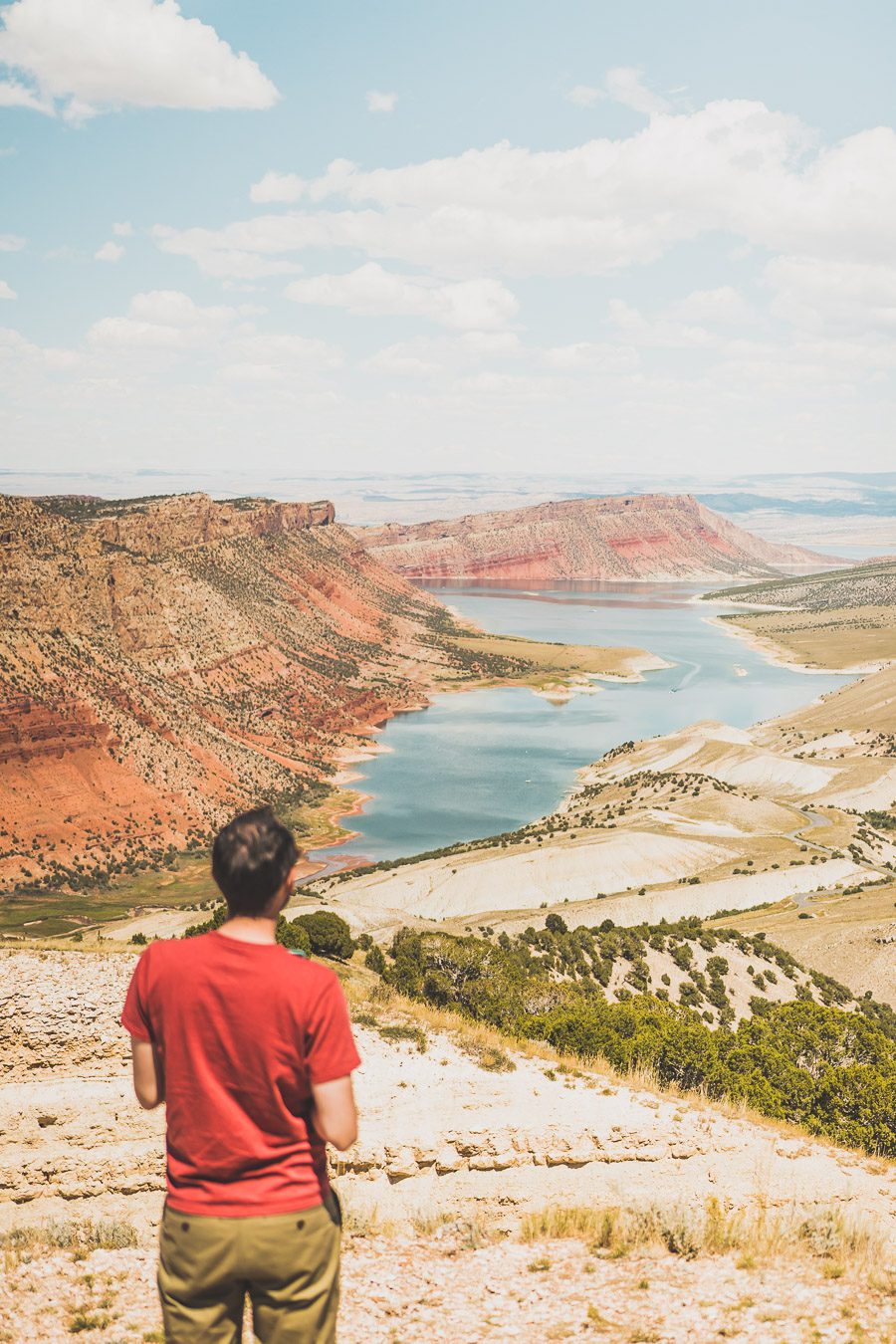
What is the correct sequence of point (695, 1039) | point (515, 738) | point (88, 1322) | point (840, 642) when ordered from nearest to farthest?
point (88, 1322) → point (695, 1039) → point (515, 738) → point (840, 642)

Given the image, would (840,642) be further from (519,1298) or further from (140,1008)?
(140,1008)

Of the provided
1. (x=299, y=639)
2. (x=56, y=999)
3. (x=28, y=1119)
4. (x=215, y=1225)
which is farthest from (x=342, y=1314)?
(x=299, y=639)

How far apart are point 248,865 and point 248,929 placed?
0.95ft

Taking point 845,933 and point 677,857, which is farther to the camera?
point 677,857

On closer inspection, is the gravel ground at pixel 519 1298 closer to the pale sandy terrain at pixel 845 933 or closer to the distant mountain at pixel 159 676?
the pale sandy terrain at pixel 845 933

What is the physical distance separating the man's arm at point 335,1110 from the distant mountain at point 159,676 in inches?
2240

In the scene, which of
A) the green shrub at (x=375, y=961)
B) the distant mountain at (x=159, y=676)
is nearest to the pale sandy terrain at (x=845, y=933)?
the green shrub at (x=375, y=961)

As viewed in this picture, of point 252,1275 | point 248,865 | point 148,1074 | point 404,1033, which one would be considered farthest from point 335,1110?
point 404,1033

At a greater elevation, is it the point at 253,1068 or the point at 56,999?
the point at 253,1068

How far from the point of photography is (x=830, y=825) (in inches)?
2584

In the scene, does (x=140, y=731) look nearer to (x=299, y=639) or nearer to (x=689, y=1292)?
(x=299, y=639)

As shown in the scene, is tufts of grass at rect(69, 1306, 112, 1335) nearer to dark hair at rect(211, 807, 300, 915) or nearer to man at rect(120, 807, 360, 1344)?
man at rect(120, 807, 360, 1344)

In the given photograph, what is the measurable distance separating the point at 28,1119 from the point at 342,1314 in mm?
6917

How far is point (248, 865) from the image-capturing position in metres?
4.51
